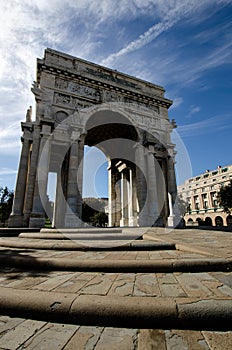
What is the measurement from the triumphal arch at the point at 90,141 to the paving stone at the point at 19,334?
36.2ft

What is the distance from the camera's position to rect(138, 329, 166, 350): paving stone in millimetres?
1526

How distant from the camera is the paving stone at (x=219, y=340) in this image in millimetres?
1503

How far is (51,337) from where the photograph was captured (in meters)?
1.71

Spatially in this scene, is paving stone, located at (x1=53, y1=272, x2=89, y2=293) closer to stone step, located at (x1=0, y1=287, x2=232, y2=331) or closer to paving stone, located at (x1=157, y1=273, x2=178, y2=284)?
stone step, located at (x1=0, y1=287, x2=232, y2=331)

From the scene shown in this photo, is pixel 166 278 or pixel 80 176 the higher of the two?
pixel 80 176

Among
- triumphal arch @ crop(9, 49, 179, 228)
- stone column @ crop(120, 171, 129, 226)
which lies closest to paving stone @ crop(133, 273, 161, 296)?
triumphal arch @ crop(9, 49, 179, 228)

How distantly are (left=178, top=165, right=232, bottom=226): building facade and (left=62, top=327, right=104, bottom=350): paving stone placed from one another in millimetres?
42325

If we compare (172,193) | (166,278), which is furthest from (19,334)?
(172,193)

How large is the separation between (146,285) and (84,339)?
1230mm

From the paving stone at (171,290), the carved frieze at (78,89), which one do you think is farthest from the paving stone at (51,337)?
the carved frieze at (78,89)

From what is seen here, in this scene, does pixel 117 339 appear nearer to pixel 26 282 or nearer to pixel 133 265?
pixel 133 265

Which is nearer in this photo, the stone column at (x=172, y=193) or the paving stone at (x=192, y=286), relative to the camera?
the paving stone at (x=192, y=286)

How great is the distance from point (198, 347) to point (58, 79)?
19271mm

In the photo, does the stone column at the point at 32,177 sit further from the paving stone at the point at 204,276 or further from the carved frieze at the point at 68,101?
the paving stone at the point at 204,276
